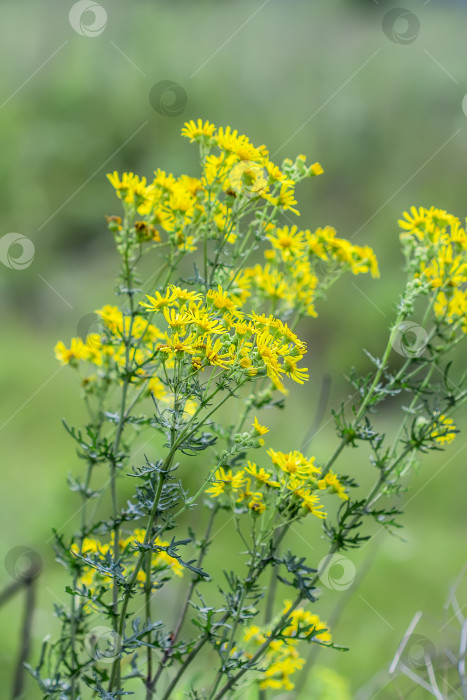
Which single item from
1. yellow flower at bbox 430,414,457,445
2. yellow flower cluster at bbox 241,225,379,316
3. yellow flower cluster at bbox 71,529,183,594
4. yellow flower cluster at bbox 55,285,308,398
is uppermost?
yellow flower cluster at bbox 241,225,379,316

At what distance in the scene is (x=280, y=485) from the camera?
537mm

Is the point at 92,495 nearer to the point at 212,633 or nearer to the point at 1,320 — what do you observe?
the point at 212,633

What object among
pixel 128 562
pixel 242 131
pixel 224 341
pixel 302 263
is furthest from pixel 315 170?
pixel 242 131

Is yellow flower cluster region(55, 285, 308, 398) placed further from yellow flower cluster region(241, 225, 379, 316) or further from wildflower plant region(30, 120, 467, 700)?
yellow flower cluster region(241, 225, 379, 316)

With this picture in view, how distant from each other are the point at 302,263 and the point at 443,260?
131mm

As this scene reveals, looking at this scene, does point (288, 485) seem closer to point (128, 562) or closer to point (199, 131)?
point (128, 562)

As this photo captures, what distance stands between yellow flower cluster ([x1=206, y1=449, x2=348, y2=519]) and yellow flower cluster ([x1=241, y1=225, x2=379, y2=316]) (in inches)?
6.6

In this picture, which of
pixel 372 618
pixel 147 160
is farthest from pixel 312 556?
pixel 147 160

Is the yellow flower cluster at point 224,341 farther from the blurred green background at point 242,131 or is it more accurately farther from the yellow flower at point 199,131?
the blurred green background at point 242,131

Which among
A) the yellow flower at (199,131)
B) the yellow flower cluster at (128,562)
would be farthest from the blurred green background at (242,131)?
the yellow flower at (199,131)

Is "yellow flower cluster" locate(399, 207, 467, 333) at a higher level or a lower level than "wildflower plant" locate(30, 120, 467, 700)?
higher

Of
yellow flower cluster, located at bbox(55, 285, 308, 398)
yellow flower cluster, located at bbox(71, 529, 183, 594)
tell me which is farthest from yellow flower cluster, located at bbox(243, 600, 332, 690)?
yellow flower cluster, located at bbox(55, 285, 308, 398)

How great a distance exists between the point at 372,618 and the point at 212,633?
133 cm

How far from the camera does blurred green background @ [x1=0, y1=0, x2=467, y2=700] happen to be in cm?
209
